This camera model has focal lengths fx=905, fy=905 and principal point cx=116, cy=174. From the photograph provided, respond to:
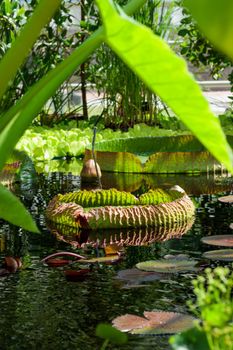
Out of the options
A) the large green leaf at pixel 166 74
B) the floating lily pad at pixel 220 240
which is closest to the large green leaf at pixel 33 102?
the large green leaf at pixel 166 74

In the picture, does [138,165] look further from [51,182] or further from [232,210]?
[232,210]

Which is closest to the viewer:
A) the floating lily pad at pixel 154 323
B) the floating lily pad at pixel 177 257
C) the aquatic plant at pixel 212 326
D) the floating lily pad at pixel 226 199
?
the aquatic plant at pixel 212 326

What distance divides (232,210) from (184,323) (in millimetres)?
1428

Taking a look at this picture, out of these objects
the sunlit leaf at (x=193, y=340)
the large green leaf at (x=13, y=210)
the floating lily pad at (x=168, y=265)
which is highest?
the large green leaf at (x=13, y=210)

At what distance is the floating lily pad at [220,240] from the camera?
7.98 feet

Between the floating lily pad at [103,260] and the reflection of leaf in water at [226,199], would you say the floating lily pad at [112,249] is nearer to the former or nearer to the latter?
the floating lily pad at [103,260]

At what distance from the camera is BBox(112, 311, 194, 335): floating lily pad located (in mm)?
1645

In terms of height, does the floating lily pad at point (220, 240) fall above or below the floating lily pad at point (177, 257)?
above

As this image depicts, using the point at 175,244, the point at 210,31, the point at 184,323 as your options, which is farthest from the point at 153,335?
the point at 210,31

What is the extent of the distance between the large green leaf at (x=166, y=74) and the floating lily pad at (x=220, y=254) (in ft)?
4.82

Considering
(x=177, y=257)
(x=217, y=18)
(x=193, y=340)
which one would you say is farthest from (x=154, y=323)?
(x=217, y=18)

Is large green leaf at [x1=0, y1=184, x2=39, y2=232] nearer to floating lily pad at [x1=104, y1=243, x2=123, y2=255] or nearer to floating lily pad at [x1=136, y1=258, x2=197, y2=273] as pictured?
floating lily pad at [x1=136, y1=258, x2=197, y2=273]

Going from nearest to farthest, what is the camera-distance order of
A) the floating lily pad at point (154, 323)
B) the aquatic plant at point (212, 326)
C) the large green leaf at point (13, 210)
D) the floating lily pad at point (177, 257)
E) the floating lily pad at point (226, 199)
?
1. the aquatic plant at point (212, 326)
2. the large green leaf at point (13, 210)
3. the floating lily pad at point (154, 323)
4. the floating lily pad at point (177, 257)
5. the floating lily pad at point (226, 199)

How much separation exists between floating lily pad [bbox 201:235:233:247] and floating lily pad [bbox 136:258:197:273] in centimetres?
22
